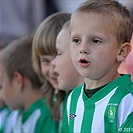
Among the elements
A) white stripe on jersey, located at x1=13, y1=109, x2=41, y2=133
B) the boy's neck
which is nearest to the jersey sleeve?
the boy's neck

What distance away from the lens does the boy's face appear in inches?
74.0

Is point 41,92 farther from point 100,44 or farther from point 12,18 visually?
point 12,18

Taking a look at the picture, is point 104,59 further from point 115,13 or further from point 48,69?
point 48,69

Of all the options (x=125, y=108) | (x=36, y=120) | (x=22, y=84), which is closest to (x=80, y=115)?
(x=125, y=108)

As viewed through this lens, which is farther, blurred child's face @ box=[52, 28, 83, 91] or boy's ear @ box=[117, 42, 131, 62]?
blurred child's face @ box=[52, 28, 83, 91]

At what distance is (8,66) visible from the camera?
352cm

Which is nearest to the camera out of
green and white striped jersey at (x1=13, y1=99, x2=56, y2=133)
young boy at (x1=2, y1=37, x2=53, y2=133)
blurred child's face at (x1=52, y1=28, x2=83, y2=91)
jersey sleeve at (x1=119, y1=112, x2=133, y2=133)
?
jersey sleeve at (x1=119, y1=112, x2=133, y2=133)

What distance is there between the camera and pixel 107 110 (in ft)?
6.15

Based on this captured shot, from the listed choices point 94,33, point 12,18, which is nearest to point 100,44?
point 94,33

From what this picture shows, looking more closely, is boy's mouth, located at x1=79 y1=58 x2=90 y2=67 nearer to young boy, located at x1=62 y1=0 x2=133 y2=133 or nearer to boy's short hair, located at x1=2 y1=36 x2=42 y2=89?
young boy, located at x1=62 y1=0 x2=133 y2=133

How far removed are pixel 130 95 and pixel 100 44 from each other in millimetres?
237

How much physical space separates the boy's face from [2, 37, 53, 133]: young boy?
1.52 m

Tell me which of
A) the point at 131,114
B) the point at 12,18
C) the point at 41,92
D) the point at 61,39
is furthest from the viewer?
the point at 12,18

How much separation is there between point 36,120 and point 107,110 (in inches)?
61.2
